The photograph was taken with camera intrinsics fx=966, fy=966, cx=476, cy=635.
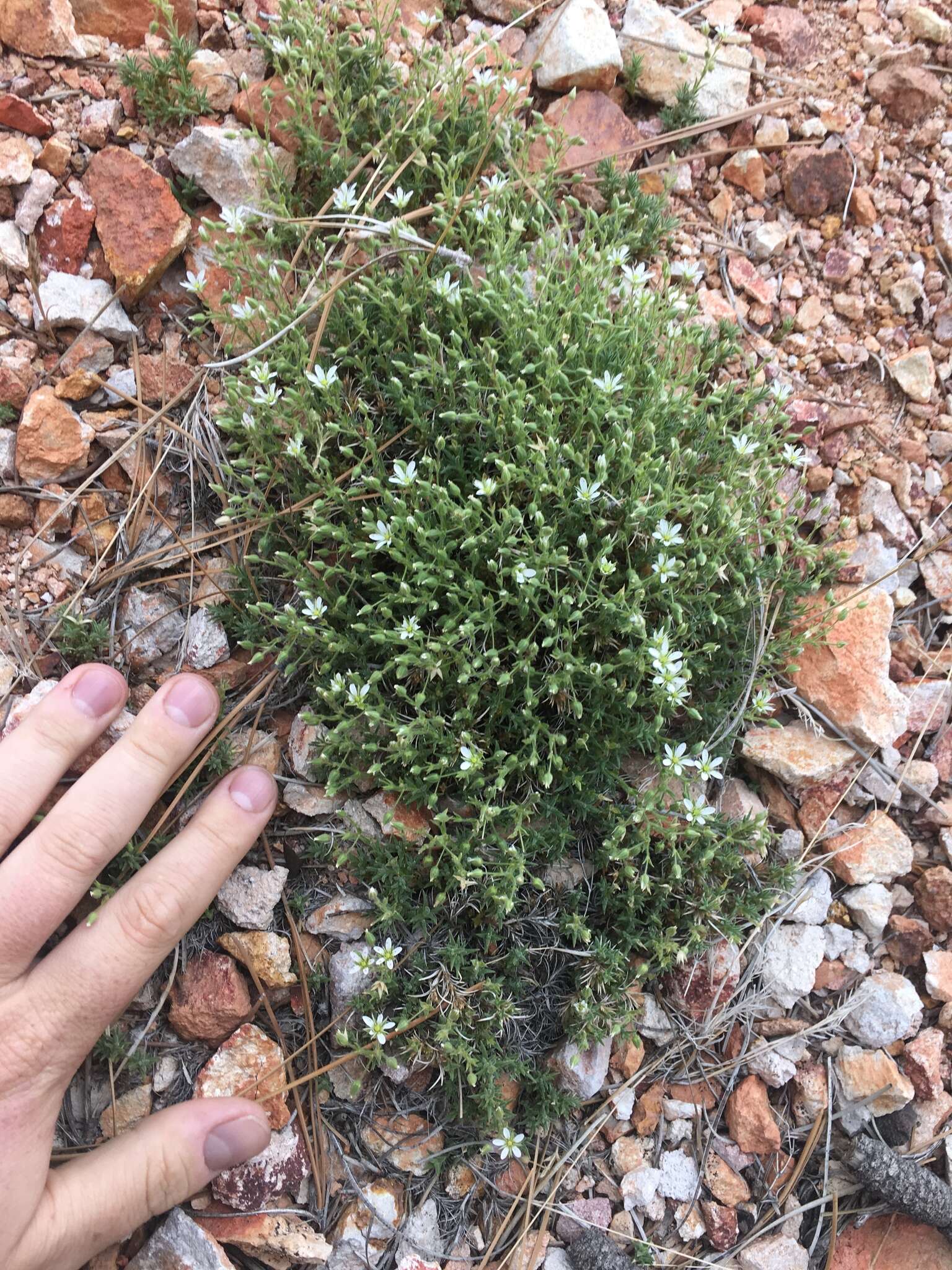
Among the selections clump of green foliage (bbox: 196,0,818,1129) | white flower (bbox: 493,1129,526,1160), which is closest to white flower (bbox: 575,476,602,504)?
clump of green foliage (bbox: 196,0,818,1129)

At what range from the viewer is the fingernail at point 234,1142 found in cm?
288

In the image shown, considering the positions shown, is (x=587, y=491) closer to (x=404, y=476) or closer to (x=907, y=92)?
(x=404, y=476)

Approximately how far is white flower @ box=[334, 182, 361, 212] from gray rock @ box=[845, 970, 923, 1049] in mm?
3258

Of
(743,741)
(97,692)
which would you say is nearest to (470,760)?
(743,741)

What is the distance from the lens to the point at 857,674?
3475 mm

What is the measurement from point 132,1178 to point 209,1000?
54cm

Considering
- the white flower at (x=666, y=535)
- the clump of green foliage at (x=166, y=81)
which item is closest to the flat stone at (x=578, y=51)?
the clump of green foliage at (x=166, y=81)

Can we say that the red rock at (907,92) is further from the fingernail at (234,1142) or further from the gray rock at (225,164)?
the fingernail at (234,1142)

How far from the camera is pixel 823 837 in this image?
3.49m

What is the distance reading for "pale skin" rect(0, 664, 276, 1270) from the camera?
2.78 metres

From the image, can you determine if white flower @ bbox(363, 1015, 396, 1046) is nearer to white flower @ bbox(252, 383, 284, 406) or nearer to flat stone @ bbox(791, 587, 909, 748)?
flat stone @ bbox(791, 587, 909, 748)

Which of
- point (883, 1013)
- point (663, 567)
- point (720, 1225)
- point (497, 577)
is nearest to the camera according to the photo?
point (663, 567)

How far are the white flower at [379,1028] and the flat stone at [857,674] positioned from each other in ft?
6.01

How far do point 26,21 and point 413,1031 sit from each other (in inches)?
150
